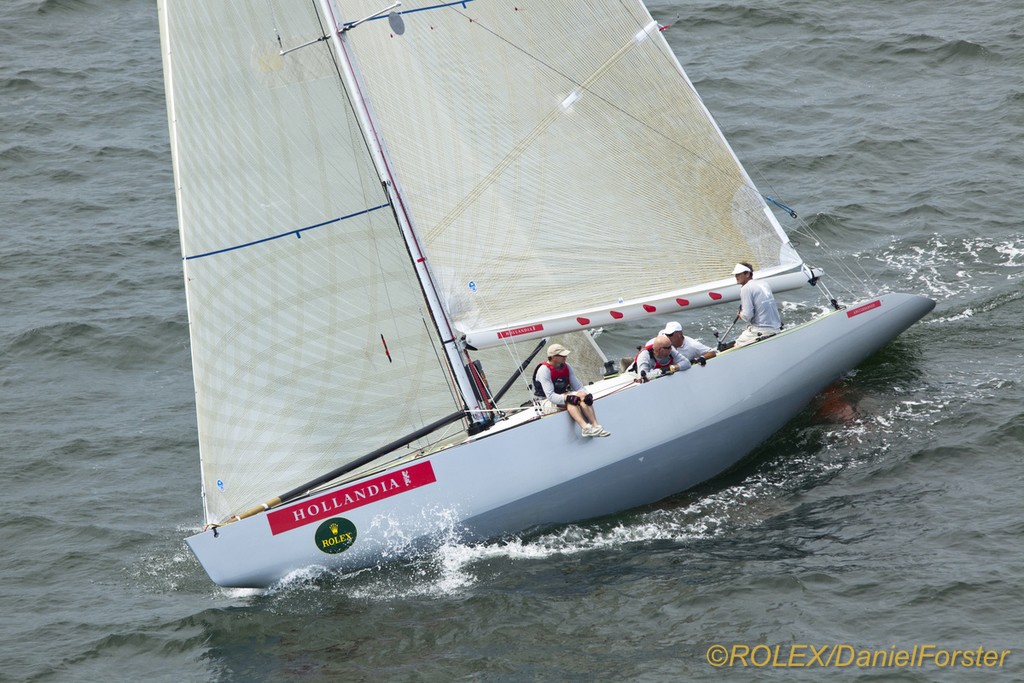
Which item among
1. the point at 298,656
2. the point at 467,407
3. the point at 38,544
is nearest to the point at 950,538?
the point at 467,407

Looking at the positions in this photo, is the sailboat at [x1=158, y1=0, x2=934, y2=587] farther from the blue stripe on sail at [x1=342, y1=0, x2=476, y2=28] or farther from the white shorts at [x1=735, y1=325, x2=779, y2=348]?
the white shorts at [x1=735, y1=325, x2=779, y2=348]

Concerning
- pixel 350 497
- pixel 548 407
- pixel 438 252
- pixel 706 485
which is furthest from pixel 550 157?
pixel 350 497

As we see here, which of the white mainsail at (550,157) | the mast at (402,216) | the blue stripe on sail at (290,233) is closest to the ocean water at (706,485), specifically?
the mast at (402,216)

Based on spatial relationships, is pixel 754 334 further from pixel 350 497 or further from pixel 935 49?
pixel 935 49

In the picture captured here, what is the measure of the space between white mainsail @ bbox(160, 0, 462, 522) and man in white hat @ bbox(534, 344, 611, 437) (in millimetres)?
1250

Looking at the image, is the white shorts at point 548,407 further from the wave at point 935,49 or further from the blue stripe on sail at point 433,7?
the wave at point 935,49

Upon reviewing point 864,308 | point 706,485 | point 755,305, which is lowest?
point 706,485

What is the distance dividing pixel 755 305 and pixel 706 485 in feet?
7.05

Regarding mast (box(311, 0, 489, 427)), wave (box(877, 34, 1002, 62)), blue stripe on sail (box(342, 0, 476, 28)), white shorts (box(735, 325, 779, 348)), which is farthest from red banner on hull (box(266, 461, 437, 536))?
wave (box(877, 34, 1002, 62))

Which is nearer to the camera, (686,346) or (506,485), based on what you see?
(506,485)

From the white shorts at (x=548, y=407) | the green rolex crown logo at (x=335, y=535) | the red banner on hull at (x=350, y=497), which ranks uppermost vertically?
the white shorts at (x=548, y=407)

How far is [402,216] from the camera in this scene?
14.6 meters

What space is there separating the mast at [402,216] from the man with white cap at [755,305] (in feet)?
10.1

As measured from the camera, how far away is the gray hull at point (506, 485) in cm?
1427
